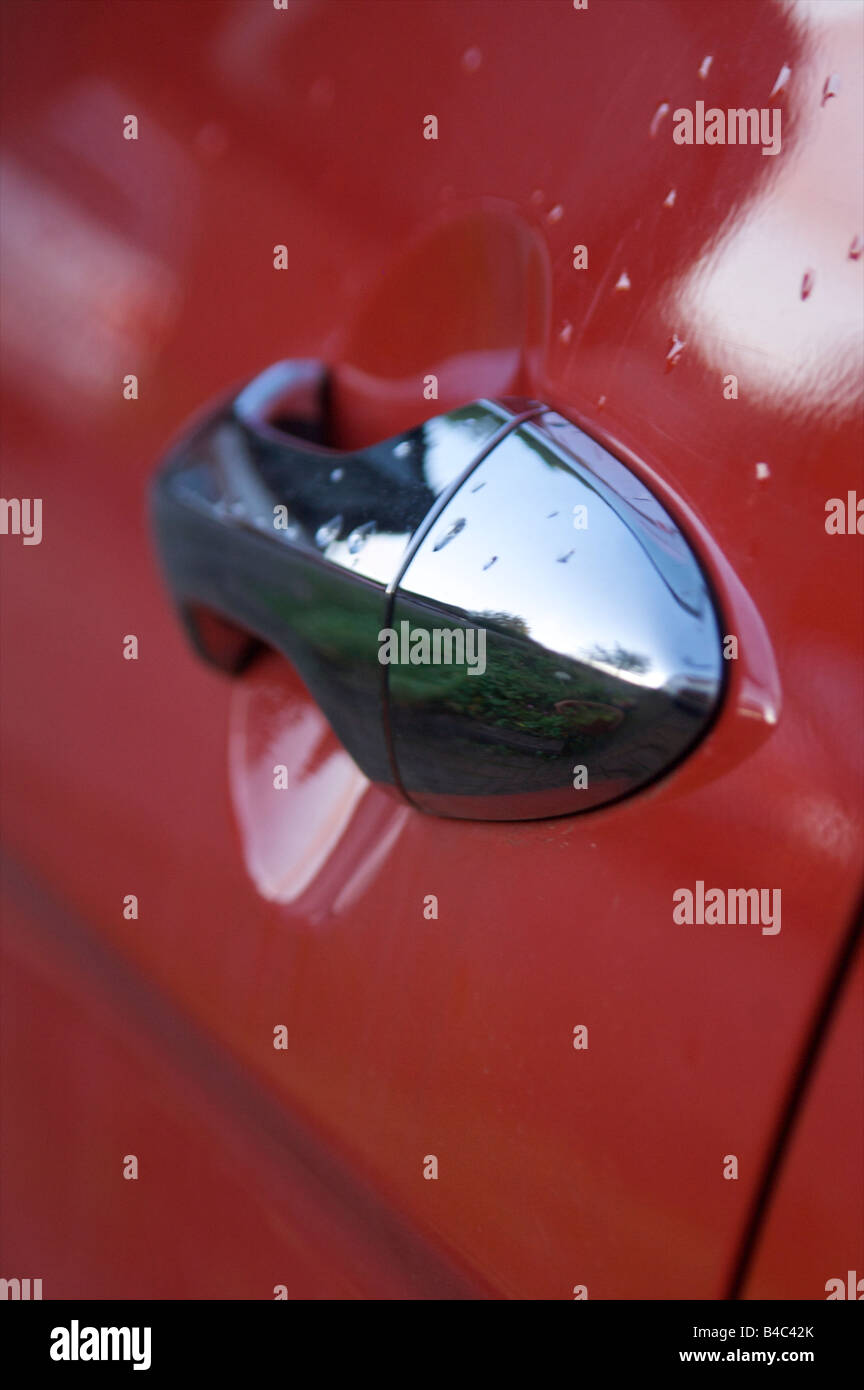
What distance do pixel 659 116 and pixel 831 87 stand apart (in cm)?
10

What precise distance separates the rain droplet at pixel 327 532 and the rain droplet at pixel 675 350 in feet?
0.70

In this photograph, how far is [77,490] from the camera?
94cm

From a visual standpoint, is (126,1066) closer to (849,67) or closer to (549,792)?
(549,792)

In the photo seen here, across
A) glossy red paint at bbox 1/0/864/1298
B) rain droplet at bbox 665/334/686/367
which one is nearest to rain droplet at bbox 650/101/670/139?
glossy red paint at bbox 1/0/864/1298

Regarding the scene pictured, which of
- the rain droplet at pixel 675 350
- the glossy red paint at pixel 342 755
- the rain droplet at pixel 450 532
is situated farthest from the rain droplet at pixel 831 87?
the rain droplet at pixel 450 532

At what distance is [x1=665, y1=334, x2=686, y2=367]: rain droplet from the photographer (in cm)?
60

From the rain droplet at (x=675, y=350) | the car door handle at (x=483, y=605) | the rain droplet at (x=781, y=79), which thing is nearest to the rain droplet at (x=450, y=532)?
the car door handle at (x=483, y=605)

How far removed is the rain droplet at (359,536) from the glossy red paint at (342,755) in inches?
4.4

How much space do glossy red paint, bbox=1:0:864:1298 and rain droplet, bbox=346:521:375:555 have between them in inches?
4.4

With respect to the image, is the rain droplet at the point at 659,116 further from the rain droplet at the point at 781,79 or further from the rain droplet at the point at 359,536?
the rain droplet at the point at 359,536

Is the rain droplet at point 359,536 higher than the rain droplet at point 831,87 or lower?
lower

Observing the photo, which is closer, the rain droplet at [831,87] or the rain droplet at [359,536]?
the rain droplet at [831,87]

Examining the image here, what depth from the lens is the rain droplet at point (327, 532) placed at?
690mm
